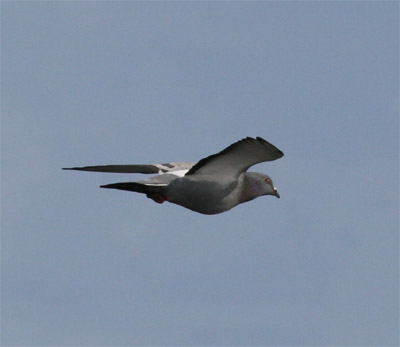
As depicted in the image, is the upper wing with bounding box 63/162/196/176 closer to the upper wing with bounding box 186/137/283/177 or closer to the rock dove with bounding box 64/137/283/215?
the rock dove with bounding box 64/137/283/215

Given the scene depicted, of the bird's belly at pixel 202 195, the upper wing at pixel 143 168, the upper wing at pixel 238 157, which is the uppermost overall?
the upper wing at pixel 143 168

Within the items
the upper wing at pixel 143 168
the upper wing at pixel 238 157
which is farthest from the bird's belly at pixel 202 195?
the upper wing at pixel 143 168

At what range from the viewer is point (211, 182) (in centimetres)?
2383

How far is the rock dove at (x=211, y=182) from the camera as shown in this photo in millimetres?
22875

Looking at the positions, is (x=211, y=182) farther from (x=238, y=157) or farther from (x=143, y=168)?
(x=143, y=168)

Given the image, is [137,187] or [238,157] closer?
[238,157]

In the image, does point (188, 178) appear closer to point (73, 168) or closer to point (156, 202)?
point (156, 202)

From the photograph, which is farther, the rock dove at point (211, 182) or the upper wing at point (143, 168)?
the upper wing at point (143, 168)

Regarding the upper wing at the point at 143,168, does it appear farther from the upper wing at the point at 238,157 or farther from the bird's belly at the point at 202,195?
the upper wing at the point at 238,157

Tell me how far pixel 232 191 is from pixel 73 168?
4.02 m

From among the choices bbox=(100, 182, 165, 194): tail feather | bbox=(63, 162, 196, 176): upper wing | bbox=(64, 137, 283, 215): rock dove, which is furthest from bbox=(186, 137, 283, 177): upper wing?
bbox=(63, 162, 196, 176): upper wing

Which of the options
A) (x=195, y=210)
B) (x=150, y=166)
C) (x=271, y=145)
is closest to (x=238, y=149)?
(x=271, y=145)

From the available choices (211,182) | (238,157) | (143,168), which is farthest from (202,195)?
(143,168)

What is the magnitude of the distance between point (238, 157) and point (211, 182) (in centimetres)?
110
